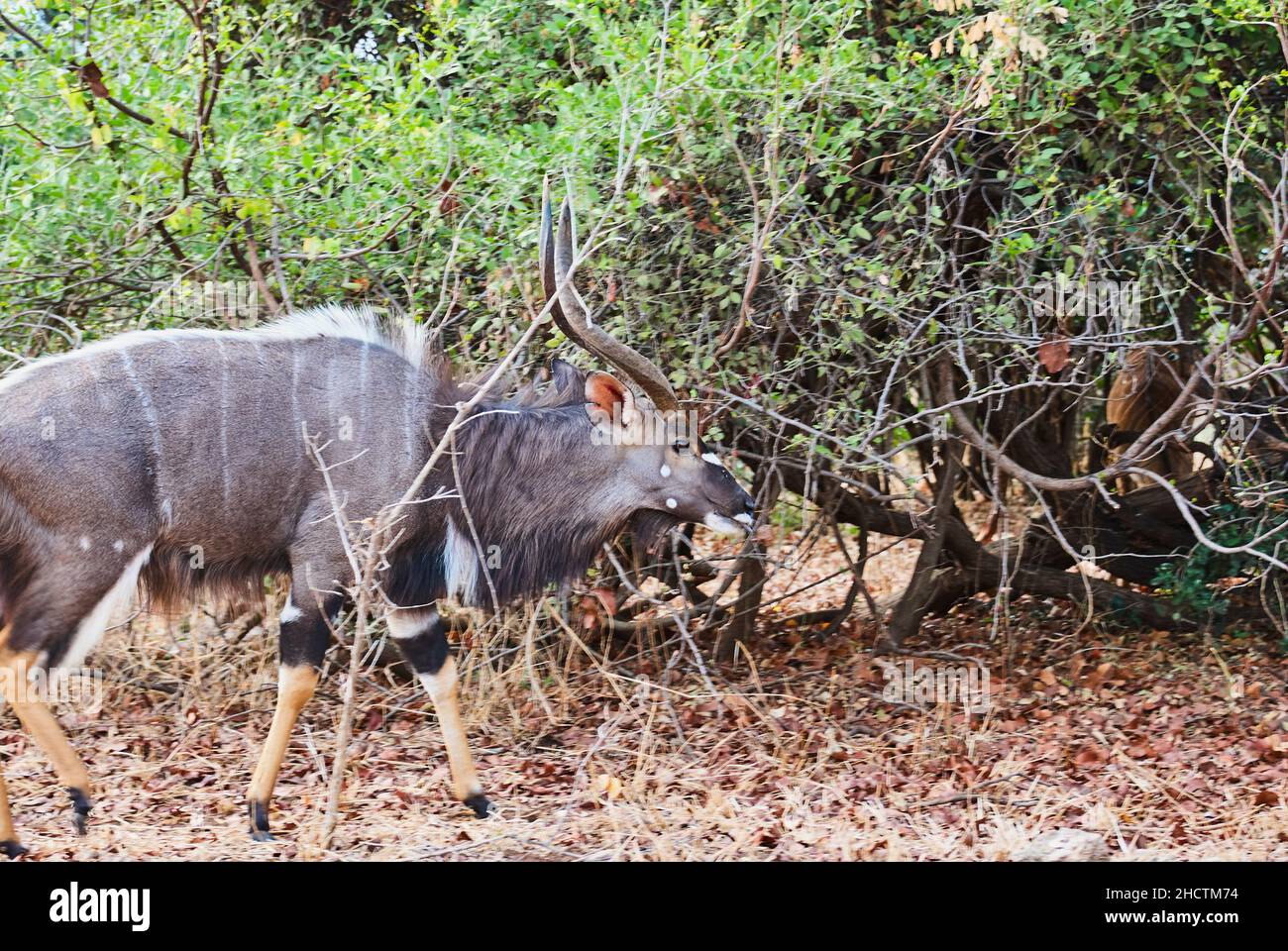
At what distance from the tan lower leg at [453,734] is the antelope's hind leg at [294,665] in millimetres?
394

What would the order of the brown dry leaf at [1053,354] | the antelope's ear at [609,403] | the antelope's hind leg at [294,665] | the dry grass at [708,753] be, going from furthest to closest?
the brown dry leaf at [1053,354] → the antelope's ear at [609,403] → the antelope's hind leg at [294,665] → the dry grass at [708,753]

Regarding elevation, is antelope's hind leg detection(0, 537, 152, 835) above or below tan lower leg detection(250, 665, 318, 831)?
above

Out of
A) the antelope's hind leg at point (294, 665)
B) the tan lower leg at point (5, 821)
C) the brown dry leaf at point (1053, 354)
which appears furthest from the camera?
the brown dry leaf at point (1053, 354)

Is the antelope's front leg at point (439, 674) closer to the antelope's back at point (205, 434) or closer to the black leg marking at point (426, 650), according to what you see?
the black leg marking at point (426, 650)

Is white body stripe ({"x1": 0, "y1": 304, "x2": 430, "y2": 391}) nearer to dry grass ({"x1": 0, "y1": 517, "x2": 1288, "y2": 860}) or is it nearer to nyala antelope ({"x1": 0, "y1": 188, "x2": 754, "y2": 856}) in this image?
nyala antelope ({"x1": 0, "y1": 188, "x2": 754, "y2": 856})

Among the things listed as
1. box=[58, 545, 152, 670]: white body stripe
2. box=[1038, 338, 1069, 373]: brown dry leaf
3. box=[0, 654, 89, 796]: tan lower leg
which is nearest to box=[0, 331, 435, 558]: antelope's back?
box=[58, 545, 152, 670]: white body stripe

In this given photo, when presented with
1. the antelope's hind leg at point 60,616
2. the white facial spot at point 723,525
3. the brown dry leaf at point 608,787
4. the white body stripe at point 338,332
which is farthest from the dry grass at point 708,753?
the white body stripe at point 338,332

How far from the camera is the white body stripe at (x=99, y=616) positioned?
157 inches

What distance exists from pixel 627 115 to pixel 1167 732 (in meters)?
2.82

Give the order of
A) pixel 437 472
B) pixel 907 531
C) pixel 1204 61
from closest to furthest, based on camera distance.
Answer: pixel 437 472
pixel 1204 61
pixel 907 531

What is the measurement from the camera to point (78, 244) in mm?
4969

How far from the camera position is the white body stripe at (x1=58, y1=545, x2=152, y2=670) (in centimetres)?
399
